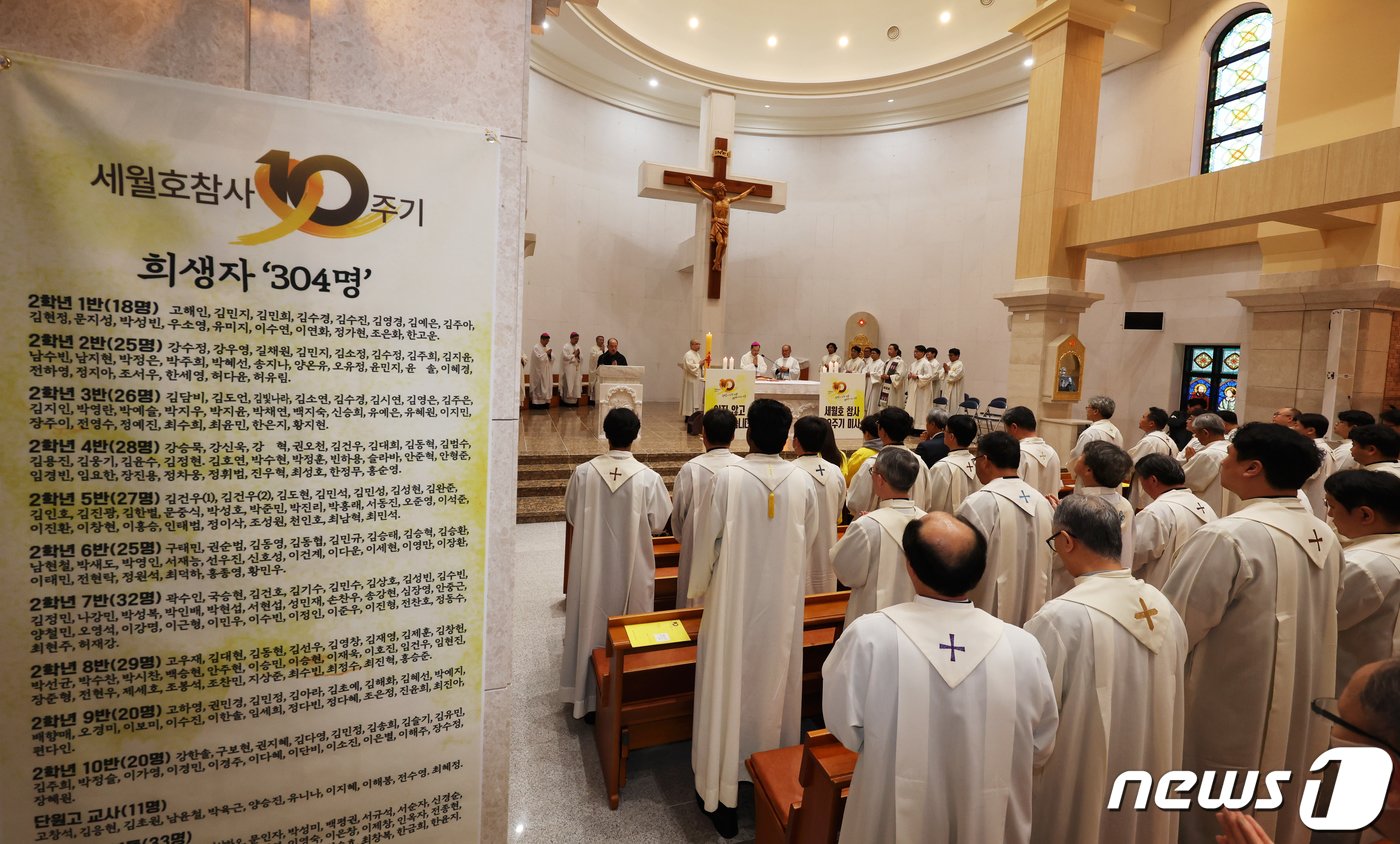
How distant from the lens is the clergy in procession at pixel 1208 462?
17.3 ft

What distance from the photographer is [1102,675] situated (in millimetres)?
2031

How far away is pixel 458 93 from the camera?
68.9 inches

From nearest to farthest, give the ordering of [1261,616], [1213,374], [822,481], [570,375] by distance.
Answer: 1. [1261,616]
2. [822,481]
3. [1213,374]
4. [570,375]

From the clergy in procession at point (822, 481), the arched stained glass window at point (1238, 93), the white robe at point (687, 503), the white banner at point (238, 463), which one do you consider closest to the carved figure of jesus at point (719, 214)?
the arched stained glass window at point (1238, 93)

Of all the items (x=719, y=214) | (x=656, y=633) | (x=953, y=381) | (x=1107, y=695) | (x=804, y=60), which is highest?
(x=804, y=60)

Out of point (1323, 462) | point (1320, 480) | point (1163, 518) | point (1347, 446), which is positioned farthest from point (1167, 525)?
point (1347, 446)

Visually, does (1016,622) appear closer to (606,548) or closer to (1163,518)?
(1163,518)

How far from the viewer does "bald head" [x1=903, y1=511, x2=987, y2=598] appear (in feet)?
5.47

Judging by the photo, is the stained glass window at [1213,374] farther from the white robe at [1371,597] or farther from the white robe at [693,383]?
the white robe at [1371,597]

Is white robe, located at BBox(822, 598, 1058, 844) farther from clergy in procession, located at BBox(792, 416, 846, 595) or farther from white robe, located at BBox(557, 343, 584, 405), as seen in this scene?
white robe, located at BBox(557, 343, 584, 405)

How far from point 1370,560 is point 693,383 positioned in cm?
982

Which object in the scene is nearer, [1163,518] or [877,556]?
[877,556]

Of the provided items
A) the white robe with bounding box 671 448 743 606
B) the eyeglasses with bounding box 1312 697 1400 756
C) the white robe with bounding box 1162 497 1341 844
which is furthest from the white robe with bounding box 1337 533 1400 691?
Result: the white robe with bounding box 671 448 743 606

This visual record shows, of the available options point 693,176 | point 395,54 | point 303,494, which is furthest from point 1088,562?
point 693,176
